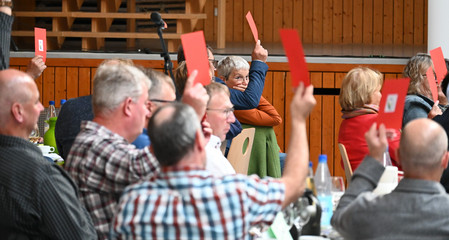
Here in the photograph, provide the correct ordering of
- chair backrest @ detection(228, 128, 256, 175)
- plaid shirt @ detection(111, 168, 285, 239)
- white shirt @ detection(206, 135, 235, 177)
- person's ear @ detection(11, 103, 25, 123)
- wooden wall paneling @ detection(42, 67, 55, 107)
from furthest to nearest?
1. wooden wall paneling @ detection(42, 67, 55, 107)
2. chair backrest @ detection(228, 128, 256, 175)
3. white shirt @ detection(206, 135, 235, 177)
4. person's ear @ detection(11, 103, 25, 123)
5. plaid shirt @ detection(111, 168, 285, 239)

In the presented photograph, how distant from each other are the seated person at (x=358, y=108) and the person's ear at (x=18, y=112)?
229 centimetres

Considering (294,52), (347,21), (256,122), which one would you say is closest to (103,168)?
(294,52)

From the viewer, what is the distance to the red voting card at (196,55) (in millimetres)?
2492

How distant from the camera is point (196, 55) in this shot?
254 cm

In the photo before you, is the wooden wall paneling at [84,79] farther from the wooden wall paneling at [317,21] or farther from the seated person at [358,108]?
the seated person at [358,108]

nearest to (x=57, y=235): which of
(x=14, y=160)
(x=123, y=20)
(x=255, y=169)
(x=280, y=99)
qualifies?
(x=14, y=160)

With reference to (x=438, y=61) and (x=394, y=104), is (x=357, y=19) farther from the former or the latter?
(x=394, y=104)

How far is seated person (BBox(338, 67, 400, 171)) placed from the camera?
4227 millimetres

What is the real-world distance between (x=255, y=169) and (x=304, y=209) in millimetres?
2968

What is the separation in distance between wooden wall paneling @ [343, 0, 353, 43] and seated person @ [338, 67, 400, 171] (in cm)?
624

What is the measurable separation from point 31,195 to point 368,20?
8.72 metres

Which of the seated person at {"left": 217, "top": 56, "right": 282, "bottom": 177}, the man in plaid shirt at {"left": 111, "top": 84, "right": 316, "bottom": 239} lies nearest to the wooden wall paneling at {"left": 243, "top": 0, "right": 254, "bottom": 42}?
the seated person at {"left": 217, "top": 56, "right": 282, "bottom": 177}

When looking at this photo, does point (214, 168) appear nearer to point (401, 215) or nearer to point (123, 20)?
point (401, 215)

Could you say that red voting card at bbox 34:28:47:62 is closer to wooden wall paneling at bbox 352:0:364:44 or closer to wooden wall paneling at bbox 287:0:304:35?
wooden wall paneling at bbox 287:0:304:35
